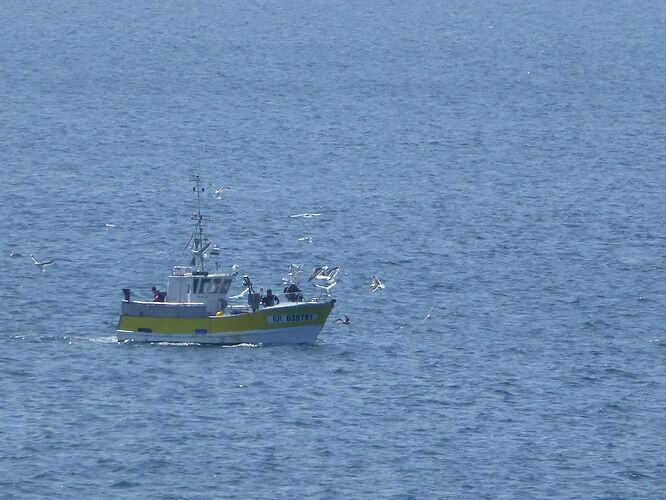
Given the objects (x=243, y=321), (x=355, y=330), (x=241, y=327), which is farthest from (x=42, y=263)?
(x=355, y=330)

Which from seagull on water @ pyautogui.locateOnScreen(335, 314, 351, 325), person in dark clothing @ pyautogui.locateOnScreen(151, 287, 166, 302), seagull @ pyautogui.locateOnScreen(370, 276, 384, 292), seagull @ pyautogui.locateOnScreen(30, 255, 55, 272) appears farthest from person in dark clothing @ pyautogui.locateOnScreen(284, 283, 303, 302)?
seagull @ pyautogui.locateOnScreen(30, 255, 55, 272)

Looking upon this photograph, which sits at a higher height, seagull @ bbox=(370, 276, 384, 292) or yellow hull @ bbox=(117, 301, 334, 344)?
seagull @ bbox=(370, 276, 384, 292)

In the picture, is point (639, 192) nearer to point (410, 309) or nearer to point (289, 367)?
point (410, 309)

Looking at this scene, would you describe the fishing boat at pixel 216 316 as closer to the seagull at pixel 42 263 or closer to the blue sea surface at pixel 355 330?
the blue sea surface at pixel 355 330

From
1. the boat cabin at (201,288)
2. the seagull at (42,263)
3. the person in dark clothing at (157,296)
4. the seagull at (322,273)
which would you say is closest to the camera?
the seagull at (322,273)

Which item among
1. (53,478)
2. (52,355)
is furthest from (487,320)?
(53,478)

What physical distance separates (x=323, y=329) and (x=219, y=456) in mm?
25358

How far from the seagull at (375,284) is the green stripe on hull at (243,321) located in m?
12.0

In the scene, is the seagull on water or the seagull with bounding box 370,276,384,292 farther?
the seagull with bounding box 370,276,384,292

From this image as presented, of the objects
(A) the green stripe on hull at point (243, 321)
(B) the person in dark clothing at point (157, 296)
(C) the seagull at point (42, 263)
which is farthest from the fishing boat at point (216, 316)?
(C) the seagull at point (42, 263)

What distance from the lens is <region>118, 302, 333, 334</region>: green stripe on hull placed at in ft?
361

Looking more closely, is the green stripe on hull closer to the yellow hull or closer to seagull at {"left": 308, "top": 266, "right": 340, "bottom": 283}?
the yellow hull

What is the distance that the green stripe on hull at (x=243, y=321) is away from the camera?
110 m

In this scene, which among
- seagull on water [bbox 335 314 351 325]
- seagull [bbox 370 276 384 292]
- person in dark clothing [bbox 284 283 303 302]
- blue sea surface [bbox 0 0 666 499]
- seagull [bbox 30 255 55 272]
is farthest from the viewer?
seagull [bbox 30 255 55 272]
